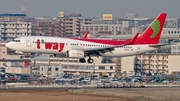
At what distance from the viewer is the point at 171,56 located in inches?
5920

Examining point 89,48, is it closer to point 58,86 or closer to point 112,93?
point 112,93

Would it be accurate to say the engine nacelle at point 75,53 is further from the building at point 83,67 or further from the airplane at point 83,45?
the building at point 83,67

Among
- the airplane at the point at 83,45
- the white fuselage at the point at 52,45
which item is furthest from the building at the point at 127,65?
the white fuselage at the point at 52,45

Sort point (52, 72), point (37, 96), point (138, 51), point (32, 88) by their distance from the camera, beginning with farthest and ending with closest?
point (52, 72), point (32, 88), point (138, 51), point (37, 96)

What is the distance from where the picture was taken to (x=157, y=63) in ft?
511

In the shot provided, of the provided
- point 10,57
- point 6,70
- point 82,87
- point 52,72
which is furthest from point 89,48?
point 10,57

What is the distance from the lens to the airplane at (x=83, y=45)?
9038 cm

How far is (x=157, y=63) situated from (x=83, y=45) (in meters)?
64.7

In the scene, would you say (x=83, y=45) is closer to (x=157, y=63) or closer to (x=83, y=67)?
(x=83, y=67)

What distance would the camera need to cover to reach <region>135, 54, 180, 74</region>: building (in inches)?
5891

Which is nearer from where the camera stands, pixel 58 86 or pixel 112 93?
pixel 112 93

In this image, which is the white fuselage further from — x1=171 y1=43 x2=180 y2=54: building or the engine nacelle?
x1=171 y1=43 x2=180 y2=54: building

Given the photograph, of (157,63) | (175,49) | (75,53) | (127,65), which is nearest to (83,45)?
(75,53)

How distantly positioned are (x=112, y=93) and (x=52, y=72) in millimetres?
55477
